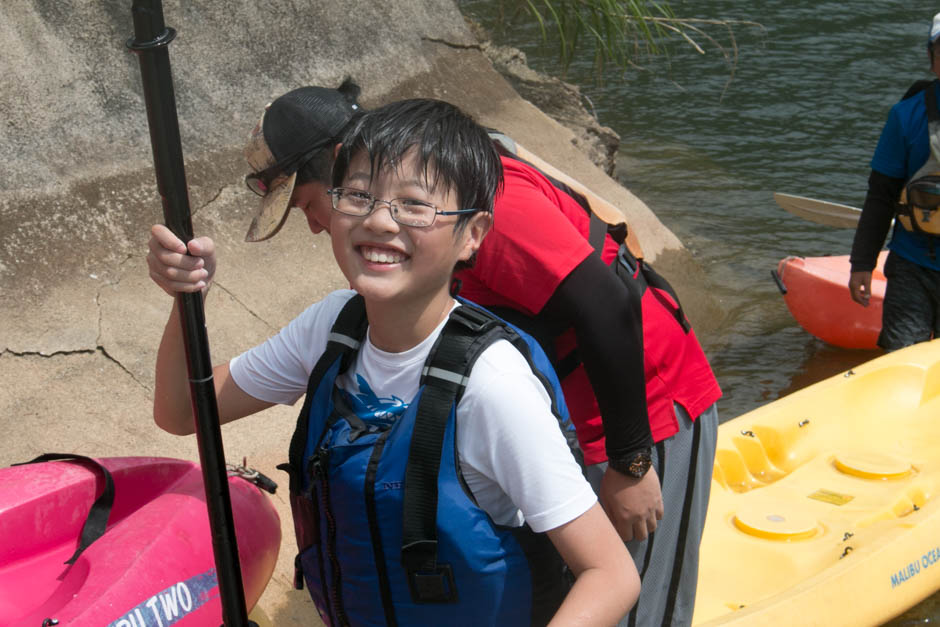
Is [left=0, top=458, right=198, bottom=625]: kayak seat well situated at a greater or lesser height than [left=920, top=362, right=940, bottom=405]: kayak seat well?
greater

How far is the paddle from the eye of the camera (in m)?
5.59

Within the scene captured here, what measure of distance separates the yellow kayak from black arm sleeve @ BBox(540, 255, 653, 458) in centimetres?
102

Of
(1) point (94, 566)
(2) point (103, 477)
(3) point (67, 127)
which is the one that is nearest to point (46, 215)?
(3) point (67, 127)

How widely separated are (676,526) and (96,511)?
3.70 ft

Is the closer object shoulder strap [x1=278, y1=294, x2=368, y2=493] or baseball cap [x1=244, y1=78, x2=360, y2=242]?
shoulder strap [x1=278, y1=294, x2=368, y2=493]

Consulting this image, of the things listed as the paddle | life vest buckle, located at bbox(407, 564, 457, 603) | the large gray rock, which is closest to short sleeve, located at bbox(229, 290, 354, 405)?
life vest buckle, located at bbox(407, 564, 457, 603)

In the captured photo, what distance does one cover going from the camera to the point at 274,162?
1687mm

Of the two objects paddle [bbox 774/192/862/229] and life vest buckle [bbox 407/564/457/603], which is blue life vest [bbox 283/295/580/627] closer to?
life vest buckle [bbox 407/564/457/603]

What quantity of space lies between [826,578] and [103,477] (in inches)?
73.6

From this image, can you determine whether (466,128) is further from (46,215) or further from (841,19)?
(841,19)

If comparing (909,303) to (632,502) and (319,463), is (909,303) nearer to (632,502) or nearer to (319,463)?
(632,502)

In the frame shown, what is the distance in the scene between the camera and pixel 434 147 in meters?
1.36

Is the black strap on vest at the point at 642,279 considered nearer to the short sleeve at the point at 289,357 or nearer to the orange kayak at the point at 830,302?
the short sleeve at the point at 289,357

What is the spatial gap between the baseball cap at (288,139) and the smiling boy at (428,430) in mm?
261
